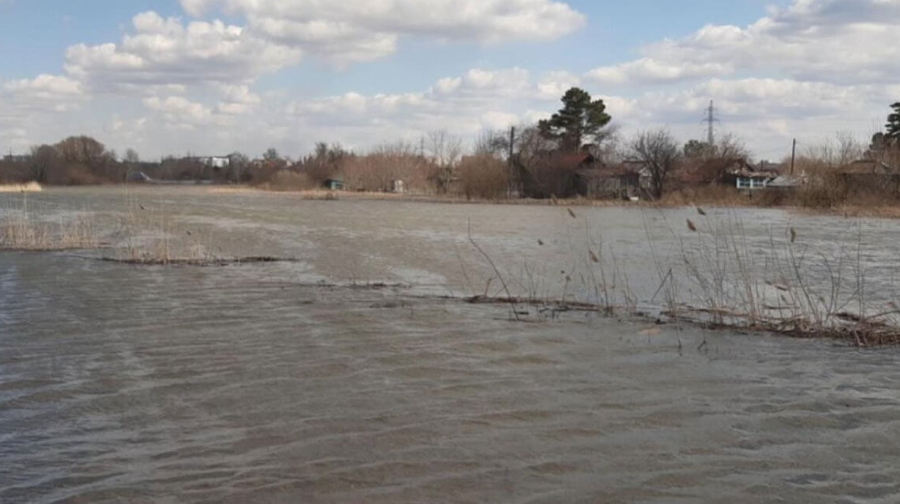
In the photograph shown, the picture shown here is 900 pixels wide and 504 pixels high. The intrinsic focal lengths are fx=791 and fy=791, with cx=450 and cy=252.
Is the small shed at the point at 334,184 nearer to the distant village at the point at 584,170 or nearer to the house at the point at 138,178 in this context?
the distant village at the point at 584,170

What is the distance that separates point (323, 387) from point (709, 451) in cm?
289

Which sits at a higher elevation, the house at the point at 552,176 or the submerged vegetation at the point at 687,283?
the house at the point at 552,176

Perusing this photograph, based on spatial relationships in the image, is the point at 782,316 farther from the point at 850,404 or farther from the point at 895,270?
the point at 895,270

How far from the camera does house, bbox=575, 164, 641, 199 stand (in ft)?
186

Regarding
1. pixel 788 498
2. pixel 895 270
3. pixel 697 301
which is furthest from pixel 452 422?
pixel 895 270

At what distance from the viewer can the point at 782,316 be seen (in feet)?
30.6

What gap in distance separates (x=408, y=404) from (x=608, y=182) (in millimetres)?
54085

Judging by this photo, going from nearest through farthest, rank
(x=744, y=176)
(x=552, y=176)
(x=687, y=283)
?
(x=687, y=283) → (x=552, y=176) → (x=744, y=176)

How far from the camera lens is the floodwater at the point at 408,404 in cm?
411

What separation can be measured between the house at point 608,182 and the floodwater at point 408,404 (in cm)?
4699

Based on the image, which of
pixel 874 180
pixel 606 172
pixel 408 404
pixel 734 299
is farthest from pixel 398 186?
pixel 408 404

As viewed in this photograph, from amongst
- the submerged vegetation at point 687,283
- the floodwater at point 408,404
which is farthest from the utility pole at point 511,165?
the floodwater at point 408,404

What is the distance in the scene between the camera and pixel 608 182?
190ft

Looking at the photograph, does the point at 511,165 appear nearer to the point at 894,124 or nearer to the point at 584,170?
the point at 584,170
